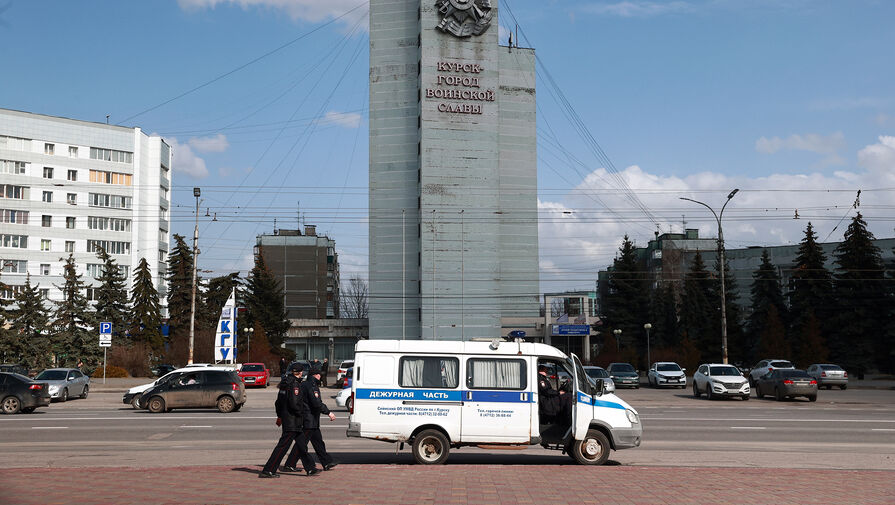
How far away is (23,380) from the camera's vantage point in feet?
96.9

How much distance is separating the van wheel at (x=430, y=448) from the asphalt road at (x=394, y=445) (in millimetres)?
1149

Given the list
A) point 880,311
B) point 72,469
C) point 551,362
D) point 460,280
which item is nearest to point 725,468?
point 551,362

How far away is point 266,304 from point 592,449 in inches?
3326

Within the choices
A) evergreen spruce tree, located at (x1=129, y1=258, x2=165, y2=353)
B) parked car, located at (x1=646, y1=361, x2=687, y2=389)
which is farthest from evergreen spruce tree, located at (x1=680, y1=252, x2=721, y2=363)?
evergreen spruce tree, located at (x1=129, y1=258, x2=165, y2=353)

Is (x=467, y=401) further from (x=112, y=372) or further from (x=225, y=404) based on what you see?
(x=112, y=372)

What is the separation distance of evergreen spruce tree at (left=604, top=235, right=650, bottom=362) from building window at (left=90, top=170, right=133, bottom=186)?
59.9m

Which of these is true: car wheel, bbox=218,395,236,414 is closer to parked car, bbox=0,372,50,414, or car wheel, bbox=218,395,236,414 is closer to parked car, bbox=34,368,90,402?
parked car, bbox=0,372,50,414

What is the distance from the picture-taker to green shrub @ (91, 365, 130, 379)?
59562 millimetres

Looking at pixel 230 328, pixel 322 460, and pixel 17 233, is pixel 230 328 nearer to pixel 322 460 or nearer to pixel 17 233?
pixel 322 460

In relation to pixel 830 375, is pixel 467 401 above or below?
above

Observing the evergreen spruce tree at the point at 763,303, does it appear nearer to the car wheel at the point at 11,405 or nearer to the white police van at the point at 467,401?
the car wheel at the point at 11,405

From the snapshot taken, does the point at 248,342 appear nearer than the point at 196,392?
No

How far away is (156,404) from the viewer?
29219mm

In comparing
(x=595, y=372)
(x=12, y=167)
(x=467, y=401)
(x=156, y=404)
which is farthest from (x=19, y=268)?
(x=467, y=401)
